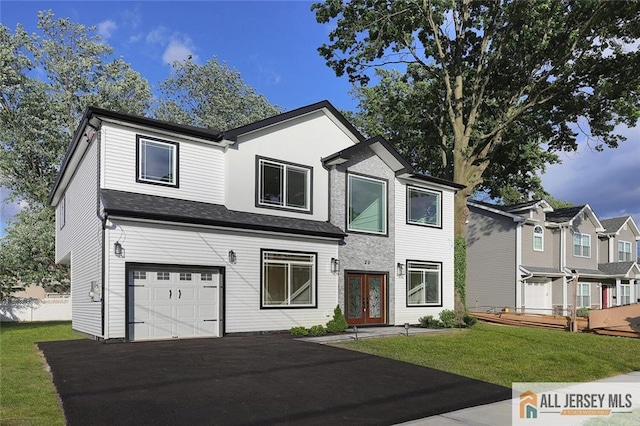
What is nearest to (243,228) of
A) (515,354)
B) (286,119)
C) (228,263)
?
(228,263)

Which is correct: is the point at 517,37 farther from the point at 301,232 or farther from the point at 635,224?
the point at 635,224

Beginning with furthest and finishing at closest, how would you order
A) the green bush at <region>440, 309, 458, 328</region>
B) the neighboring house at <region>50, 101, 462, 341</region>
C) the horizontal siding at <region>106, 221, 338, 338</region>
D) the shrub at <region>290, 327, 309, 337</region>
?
1. the green bush at <region>440, 309, 458, 328</region>
2. the shrub at <region>290, 327, 309, 337</region>
3. the neighboring house at <region>50, 101, 462, 341</region>
4. the horizontal siding at <region>106, 221, 338, 338</region>

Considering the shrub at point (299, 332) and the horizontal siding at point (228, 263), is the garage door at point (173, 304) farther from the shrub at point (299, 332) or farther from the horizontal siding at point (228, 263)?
the shrub at point (299, 332)

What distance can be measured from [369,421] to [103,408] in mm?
3421

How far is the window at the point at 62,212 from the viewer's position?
20.7m

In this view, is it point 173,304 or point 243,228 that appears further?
point 243,228

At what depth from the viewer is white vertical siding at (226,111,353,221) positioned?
636 inches

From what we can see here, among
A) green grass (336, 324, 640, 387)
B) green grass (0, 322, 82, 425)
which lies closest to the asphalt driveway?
green grass (0, 322, 82, 425)

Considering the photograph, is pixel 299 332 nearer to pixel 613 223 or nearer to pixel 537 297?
pixel 537 297

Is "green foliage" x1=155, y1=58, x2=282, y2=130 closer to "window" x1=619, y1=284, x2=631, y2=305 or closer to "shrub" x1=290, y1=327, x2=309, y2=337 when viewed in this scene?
"shrub" x1=290, y1=327, x2=309, y2=337

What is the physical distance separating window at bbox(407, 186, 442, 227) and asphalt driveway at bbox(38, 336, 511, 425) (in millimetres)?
9965

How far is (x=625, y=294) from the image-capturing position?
1469 inches

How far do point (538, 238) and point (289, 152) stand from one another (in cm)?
2001

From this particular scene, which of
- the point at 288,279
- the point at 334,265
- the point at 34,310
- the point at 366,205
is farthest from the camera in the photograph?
Answer: the point at 34,310
